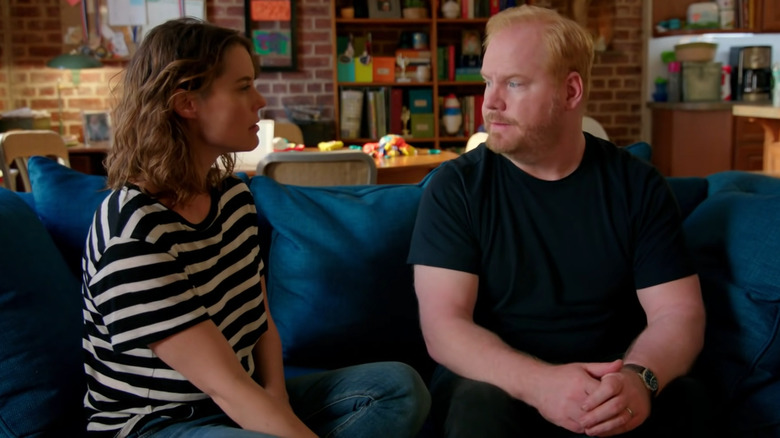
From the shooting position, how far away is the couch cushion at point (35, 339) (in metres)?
1.31

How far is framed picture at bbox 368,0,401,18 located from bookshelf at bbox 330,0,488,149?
0.15 ft

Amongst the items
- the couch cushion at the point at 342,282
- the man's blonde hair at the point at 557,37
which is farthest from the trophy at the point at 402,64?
the man's blonde hair at the point at 557,37

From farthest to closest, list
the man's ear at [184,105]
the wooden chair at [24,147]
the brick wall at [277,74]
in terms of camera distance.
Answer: the brick wall at [277,74] → the wooden chair at [24,147] → the man's ear at [184,105]

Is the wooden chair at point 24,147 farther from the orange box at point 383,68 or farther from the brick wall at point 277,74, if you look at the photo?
the orange box at point 383,68

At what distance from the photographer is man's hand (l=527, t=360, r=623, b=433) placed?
4.22ft

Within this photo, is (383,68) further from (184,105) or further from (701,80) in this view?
(184,105)

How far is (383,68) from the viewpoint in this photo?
5.55m

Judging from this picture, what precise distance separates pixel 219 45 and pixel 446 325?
2.14 feet

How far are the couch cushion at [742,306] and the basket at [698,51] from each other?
166 inches

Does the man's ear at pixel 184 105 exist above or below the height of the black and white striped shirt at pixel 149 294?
above

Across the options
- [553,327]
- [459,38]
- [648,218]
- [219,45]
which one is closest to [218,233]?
[219,45]

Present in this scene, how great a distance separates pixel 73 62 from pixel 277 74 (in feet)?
4.64

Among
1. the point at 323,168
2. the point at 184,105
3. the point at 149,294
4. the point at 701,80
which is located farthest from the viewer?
the point at 701,80

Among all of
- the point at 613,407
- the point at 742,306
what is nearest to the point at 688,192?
the point at 742,306
